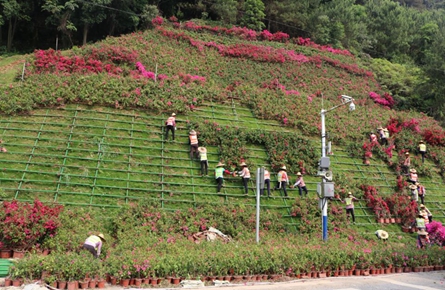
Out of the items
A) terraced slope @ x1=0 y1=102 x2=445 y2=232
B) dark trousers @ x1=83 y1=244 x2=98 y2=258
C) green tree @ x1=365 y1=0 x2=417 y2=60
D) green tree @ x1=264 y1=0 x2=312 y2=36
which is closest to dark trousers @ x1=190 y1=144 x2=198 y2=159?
terraced slope @ x1=0 y1=102 x2=445 y2=232

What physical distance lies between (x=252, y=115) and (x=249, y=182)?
239 inches

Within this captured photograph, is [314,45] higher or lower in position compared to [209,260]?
higher

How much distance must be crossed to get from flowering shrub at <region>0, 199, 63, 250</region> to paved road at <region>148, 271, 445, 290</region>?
5421 mm

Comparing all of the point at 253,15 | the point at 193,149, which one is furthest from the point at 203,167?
the point at 253,15

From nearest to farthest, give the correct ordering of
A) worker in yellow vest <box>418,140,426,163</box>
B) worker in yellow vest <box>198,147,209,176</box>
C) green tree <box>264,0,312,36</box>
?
worker in yellow vest <box>198,147,209,176</box>
worker in yellow vest <box>418,140,426,163</box>
green tree <box>264,0,312,36</box>

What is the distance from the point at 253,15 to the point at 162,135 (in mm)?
27068

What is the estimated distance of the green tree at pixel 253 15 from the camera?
1572 inches

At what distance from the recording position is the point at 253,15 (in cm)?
4009

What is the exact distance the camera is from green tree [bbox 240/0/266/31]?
131 ft

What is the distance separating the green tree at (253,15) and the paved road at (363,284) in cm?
3321

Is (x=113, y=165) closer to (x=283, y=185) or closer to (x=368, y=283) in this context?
(x=283, y=185)

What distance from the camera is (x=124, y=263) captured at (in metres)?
8.82

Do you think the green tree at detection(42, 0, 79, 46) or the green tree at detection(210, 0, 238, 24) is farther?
the green tree at detection(210, 0, 238, 24)

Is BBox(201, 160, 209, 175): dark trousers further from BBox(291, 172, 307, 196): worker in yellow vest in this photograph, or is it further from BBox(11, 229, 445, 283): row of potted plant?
BBox(11, 229, 445, 283): row of potted plant
